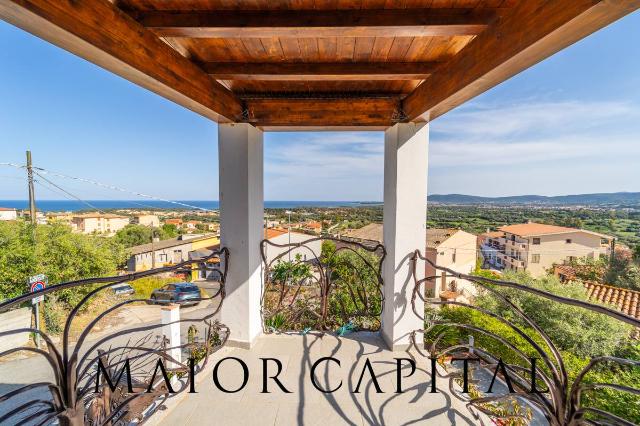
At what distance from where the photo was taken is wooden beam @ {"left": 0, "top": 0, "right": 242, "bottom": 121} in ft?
3.30

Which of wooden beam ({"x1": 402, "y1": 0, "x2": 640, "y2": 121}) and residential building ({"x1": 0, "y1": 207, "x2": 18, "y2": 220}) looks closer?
wooden beam ({"x1": 402, "y1": 0, "x2": 640, "y2": 121})

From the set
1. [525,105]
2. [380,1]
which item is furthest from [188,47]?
[525,105]

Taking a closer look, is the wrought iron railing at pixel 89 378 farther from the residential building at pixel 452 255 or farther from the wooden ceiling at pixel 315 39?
the residential building at pixel 452 255

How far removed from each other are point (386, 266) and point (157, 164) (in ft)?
103

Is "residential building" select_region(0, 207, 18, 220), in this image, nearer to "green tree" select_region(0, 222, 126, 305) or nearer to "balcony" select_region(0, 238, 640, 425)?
"green tree" select_region(0, 222, 126, 305)

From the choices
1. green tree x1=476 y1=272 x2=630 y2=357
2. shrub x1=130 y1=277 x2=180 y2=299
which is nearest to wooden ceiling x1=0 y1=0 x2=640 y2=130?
green tree x1=476 y1=272 x2=630 y2=357

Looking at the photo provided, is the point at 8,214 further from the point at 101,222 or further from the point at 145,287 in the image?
the point at 101,222

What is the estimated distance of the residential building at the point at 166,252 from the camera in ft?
64.7

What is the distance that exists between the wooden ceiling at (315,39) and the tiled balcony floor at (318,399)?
202cm

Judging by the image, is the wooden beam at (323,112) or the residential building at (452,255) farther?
the residential building at (452,255)

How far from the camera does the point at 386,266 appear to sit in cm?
262

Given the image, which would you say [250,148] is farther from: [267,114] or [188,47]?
[188,47]

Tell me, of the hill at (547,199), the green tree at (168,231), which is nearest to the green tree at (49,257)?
the green tree at (168,231)

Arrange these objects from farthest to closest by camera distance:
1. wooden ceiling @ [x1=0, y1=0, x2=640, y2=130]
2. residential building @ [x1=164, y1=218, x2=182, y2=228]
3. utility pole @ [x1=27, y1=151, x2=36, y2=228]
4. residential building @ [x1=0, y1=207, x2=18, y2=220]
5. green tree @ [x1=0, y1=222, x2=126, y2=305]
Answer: residential building @ [x1=164, y1=218, x2=182, y2=228], residential building @ [x1=0, y1=207, x2=18, y2=220], green tree @ [x1=0, y1=222, x2=126, y2=305], utility pole @ [x1=27, y1=151, x2=36, y2=228], wooden ceiling @ [x1=0, y1=0, x2=640, y2=130]
